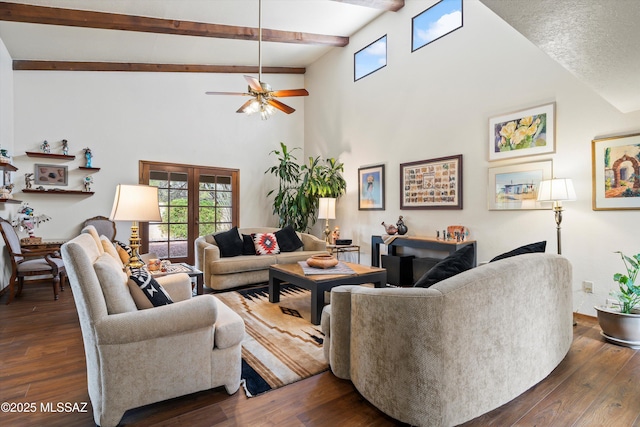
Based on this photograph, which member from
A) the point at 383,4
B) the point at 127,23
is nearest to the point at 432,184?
the point at 383,4

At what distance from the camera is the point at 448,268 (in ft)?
6.14

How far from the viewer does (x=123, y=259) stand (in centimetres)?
276

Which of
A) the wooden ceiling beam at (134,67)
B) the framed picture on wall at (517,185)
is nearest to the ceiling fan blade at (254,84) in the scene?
the framed picture on wall at (517,185)

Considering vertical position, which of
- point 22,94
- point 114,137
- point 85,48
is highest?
point 85,48

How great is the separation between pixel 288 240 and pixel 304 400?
3.37 m

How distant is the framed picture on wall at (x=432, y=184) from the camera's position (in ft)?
14.6

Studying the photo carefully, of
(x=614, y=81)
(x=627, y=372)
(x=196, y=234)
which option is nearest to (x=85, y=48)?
(x=196, y=234)

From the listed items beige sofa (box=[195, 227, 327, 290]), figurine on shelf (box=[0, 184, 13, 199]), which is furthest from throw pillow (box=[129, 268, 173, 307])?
figurine on shelf (box=[0, 184, 13, 199])

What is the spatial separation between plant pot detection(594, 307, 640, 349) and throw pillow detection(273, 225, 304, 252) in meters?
3.76

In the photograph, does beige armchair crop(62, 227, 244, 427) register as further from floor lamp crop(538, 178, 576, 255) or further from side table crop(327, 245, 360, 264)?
side table crop(327, 245, 360, 264)

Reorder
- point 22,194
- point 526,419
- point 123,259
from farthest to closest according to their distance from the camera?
point 22,194
point 123,259
point 526,419

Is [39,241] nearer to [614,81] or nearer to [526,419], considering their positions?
[526,419]

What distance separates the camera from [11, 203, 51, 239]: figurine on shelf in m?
4.64

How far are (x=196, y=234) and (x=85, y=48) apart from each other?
3.44m
